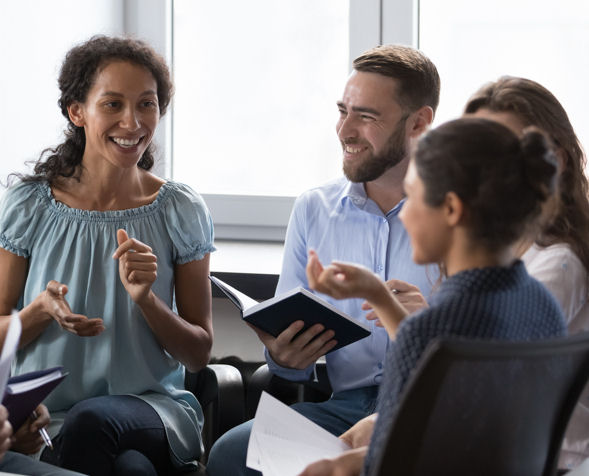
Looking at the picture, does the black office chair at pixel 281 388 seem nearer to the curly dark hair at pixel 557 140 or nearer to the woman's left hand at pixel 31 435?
the woman's left hand at pixel 31 435

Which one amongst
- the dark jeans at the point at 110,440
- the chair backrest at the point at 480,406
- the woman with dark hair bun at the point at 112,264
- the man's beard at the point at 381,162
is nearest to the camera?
the chair backrest at the point at 480,406

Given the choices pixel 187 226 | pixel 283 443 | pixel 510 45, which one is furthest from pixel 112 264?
pixel 510 45

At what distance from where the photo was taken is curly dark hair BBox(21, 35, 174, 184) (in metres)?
2.04

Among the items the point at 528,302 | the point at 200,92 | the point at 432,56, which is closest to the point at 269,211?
the point at 200,92

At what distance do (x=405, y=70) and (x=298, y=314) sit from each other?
0.73m

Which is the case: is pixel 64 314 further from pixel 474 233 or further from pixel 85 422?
pixel 474 233

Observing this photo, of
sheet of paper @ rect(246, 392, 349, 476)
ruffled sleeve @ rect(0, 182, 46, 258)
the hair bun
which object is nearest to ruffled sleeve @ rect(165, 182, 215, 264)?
ruffled sleeve @ rect(0, 182, 46, 258)

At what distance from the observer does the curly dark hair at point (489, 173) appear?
3.33ft

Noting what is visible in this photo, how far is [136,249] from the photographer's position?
180 cm

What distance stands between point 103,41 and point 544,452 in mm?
1510

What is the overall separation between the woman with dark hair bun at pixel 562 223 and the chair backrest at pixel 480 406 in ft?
1.37

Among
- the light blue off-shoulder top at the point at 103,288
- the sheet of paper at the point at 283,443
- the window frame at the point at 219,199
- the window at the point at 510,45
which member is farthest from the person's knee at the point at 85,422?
the window at the point at 510,45

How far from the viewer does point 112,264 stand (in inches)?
79.0

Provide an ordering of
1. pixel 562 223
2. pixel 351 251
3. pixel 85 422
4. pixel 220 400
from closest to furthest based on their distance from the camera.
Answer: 1. pixel 562 223
2. pixel 85 422
3. pixel 220 400
4. pixel 351 251
